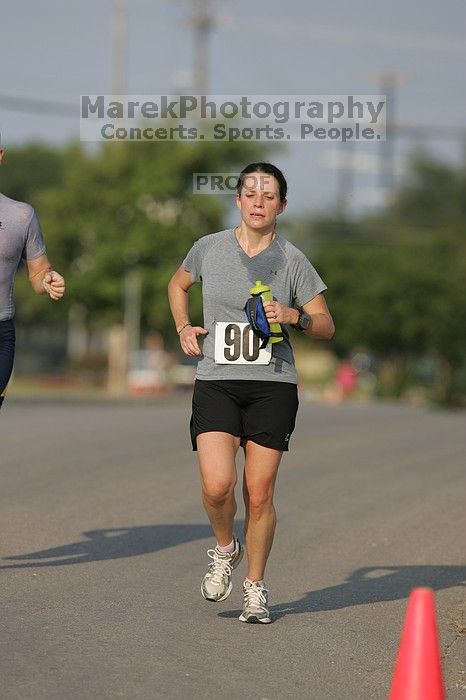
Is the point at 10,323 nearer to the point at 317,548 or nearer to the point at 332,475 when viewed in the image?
the point at 317,548

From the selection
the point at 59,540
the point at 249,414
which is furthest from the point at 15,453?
the point at 249,414

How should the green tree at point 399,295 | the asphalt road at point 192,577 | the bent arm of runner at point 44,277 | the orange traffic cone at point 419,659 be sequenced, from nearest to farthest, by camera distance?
the orange traffic cone at point 419,659 < the asphalt road at point 192,577 < the bent arm of runner at point 44,277 < the green tree at point 399,295

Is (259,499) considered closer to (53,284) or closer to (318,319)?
(318,319)

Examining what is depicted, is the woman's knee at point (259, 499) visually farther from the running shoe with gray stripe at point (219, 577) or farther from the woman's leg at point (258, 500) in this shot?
the running shoe with gray stripe at point (219, 577)

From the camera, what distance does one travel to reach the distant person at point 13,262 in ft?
26.1

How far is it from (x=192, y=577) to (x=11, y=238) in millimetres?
2105

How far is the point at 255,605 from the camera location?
730cm

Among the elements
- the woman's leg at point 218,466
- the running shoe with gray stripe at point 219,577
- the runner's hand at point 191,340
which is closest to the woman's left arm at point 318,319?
the runner's hand at point 191,340

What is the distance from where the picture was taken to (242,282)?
7324 millimetres

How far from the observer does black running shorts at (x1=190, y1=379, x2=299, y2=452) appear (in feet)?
24.0

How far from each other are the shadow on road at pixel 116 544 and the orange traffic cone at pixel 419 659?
12.4 ft

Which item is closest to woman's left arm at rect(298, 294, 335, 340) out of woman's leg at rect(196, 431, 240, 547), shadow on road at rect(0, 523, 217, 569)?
woman's leg at rect(196, 431, 240, 547)

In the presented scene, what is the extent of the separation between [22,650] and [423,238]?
70.5m

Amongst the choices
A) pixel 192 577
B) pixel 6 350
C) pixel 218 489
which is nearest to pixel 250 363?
pixel 218 489
